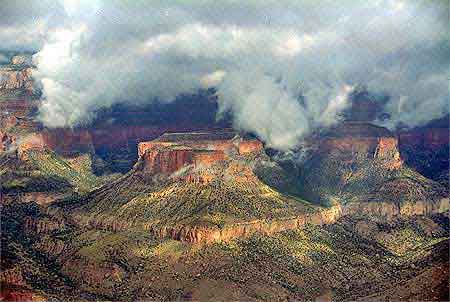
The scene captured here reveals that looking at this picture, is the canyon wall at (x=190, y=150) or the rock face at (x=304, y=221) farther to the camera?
the canyon wall at (x=190, y=150)

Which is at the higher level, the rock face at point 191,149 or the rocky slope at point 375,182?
the rock face at point 191,149

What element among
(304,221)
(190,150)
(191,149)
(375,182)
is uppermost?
(190,150)

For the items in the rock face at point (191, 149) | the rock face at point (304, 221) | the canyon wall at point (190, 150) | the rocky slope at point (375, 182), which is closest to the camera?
the rock face at point (304, 221)

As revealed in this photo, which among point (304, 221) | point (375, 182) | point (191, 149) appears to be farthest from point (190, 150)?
→ point (375, 182)

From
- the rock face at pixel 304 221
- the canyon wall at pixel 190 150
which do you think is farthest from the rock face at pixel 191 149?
the rock face at pixel 304 221

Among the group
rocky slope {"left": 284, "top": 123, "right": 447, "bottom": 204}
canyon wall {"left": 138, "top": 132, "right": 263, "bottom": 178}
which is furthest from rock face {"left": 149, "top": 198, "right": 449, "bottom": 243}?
canyon wall {"left": 138, "top": 132, "right": 263, "bottom": 178}

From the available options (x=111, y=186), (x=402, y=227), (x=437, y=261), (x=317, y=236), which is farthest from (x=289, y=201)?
(x=437, y=261)

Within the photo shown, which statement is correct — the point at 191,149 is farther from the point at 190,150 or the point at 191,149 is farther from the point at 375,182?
the point at 375,182

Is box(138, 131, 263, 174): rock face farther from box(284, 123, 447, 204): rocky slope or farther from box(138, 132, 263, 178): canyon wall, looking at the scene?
box(284, 123, 447, 204): rocky slope

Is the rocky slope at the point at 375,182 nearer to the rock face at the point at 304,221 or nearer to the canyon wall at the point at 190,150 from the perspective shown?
the rock face at the point at 304,221
